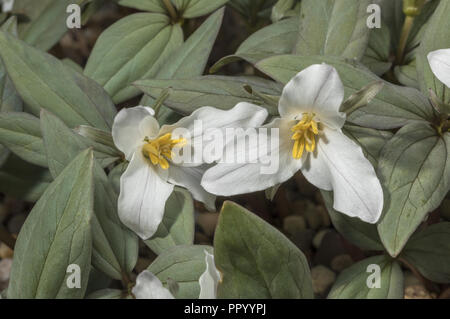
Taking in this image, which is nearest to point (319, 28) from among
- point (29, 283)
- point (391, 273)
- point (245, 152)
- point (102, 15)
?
point (245, 152)

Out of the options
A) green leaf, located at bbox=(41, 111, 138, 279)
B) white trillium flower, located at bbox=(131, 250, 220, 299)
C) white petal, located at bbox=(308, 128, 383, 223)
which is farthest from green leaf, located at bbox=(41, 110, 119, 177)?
white petal, located at bbox=(308, 128, 383, 223)

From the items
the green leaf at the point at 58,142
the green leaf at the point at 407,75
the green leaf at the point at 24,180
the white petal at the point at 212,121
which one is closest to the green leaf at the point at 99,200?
the green leaf at the point at 58,142

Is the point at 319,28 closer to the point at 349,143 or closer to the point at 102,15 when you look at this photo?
the point at 349,143

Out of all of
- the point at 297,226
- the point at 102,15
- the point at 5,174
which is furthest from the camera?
the point at 102,15

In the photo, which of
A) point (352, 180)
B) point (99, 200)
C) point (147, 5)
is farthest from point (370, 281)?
point (147, 5)

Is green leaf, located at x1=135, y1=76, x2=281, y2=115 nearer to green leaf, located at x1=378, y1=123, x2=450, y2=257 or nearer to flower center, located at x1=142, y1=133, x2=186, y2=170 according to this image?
flower center, located at x1=142, y1=133, x2=186, y2=170

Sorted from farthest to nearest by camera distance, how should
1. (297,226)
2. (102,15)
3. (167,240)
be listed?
1. (102,15)
2. (297,226)
3. (167,240)
